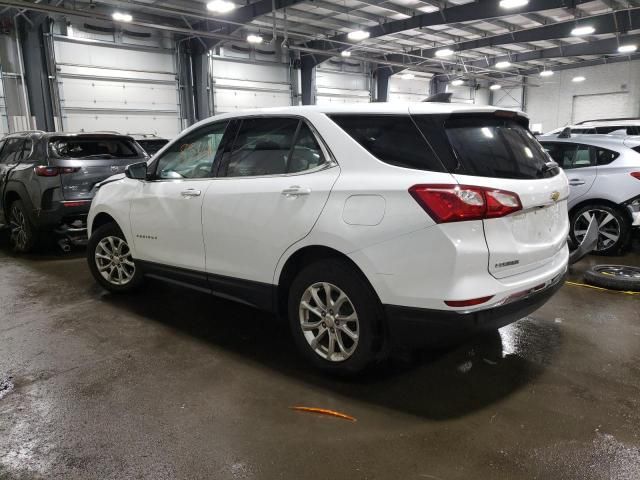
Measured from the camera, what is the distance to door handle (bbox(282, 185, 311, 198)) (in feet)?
9.07

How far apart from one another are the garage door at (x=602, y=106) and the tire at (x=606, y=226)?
61.9ft

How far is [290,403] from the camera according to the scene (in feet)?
8.71

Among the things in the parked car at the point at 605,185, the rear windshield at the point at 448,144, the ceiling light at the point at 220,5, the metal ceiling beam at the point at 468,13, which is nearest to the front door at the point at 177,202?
the rear windshield at the point at 448,144

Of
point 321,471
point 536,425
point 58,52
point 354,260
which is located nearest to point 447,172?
point 354,260

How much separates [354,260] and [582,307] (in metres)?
2.60

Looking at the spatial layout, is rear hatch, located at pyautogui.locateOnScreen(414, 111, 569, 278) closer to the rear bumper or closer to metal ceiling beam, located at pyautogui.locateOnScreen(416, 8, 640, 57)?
the rear bumper

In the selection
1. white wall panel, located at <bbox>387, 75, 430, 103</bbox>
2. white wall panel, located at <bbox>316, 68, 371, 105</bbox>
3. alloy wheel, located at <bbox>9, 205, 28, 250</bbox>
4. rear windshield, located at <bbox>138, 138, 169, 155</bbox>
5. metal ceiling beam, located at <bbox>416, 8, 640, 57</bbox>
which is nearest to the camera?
alloy wheel, located at <bbox>9, 205, 28, 250</bbox>

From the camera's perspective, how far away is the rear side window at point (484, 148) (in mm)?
2436

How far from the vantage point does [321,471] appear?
6.91 ft

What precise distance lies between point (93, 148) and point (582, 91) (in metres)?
23.2

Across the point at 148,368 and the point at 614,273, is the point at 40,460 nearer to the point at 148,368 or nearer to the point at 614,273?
the point at 148,368

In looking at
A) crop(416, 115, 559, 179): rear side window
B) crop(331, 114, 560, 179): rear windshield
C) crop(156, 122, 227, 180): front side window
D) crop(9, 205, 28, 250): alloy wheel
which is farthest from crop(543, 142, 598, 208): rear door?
crop(9, 205, 28, 250): alloy wheel

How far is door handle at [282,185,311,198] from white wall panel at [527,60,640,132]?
2328cm

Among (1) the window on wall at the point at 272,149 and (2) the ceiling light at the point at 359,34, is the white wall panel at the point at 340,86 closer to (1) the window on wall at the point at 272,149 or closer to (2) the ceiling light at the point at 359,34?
(2) the ceiling light at the point at 359,34
